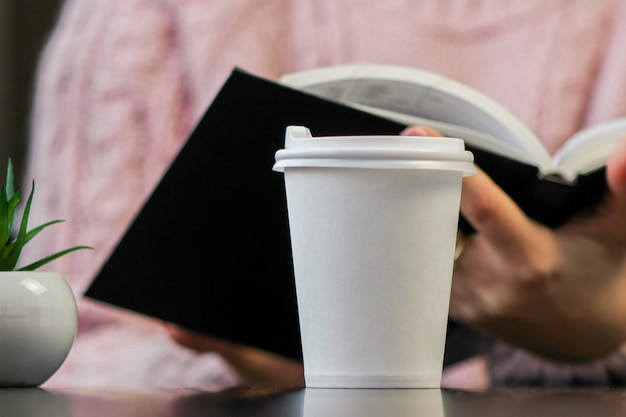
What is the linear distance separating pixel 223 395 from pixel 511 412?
14 cm

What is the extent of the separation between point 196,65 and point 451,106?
68 cm

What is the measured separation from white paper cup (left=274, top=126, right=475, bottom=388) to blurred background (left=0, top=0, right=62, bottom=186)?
94 cm

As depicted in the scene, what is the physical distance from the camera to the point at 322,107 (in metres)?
0.52

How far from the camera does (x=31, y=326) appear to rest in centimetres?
47

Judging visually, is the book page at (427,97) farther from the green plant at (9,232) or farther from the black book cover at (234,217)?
the green plant at (9,232)

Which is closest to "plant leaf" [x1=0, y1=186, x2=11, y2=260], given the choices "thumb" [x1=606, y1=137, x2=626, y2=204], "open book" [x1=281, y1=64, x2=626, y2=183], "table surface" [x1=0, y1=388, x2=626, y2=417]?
"table surface" [x1=0, y1=388, x2=626, y2=417]

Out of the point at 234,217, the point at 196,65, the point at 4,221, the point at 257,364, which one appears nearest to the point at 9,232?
the point at 4,221

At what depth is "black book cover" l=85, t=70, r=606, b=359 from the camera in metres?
0.54

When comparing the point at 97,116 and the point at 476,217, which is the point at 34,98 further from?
the point at 476,217

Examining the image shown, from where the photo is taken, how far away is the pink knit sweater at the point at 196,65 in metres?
1.21

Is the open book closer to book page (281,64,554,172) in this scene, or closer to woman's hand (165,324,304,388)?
book page (281,64,554,172)

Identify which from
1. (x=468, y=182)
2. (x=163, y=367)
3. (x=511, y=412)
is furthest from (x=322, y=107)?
(x=163, y=367)

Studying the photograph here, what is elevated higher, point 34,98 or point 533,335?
point 34,98

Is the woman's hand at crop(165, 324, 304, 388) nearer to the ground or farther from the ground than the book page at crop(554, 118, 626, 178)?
nearer to the ground
